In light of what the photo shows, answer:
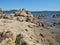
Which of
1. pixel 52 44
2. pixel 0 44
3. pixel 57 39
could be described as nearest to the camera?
pixel 0 44

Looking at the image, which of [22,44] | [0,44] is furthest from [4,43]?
[22,44]

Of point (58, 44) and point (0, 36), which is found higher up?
point (0, 36)

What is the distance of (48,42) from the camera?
61.7ft

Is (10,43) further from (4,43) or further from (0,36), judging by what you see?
(0,36)

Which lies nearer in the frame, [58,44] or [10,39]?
[10,39]

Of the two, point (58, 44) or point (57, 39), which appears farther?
point (57, 39)

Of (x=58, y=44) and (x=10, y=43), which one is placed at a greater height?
(x=10, y=43)

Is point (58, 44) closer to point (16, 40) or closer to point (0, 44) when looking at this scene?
point (16, 40)

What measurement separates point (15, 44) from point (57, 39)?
27.0ft

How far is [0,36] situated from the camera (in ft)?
46.0

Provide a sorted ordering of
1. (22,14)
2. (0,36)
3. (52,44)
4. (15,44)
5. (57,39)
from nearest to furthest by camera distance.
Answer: (15,44) < (0,36) < (52,44) < (57,39) < (22,14)

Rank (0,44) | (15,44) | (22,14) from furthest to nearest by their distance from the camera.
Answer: (22,14), (15,44), (0,44)

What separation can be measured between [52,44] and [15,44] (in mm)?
5995

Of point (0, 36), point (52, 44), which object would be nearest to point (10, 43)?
point (0, 36)
